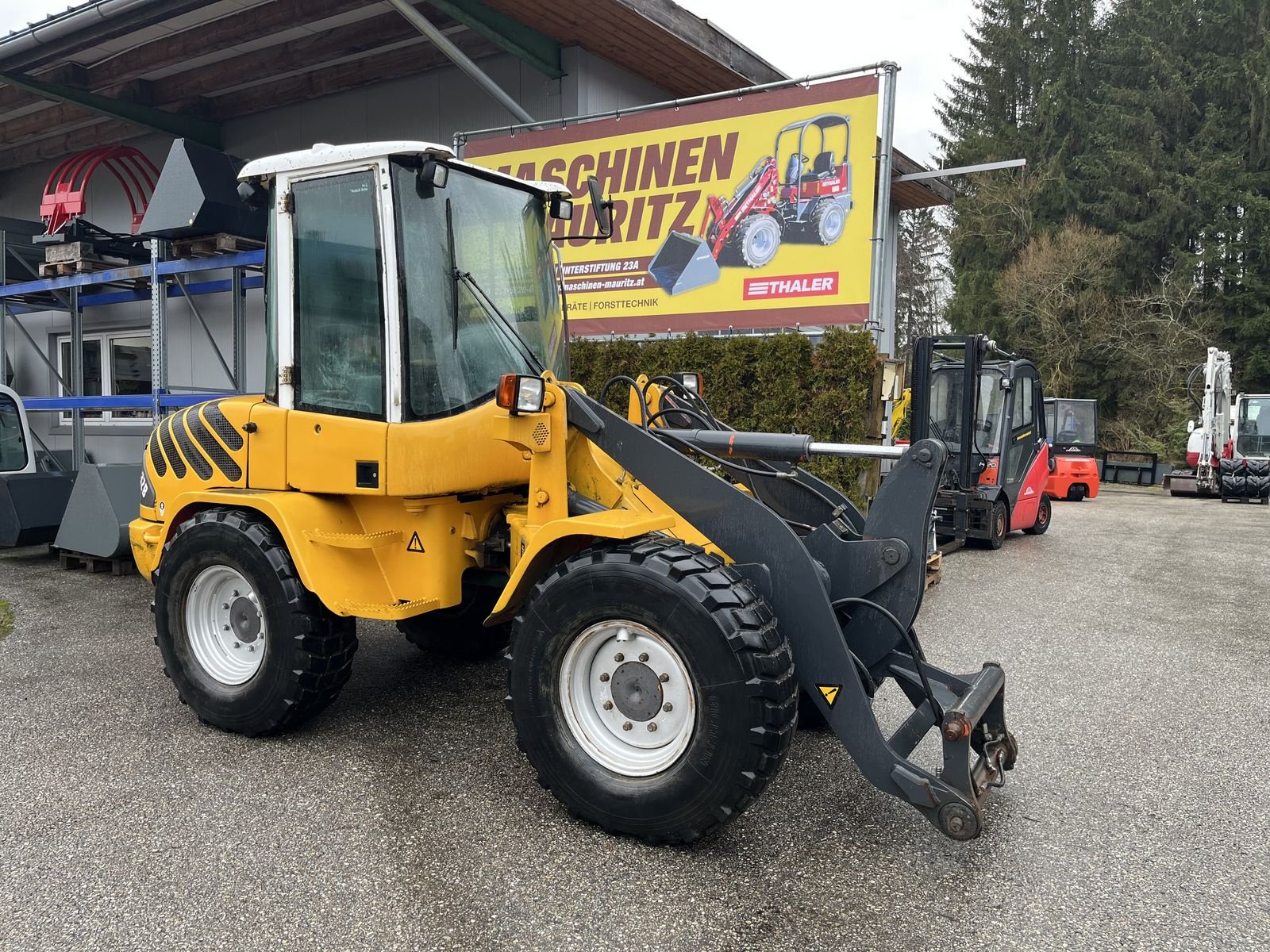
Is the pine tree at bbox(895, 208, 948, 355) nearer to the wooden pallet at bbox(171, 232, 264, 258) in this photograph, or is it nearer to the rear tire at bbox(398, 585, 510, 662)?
the wooden pallet at bbox(171, 232, 264, 258)

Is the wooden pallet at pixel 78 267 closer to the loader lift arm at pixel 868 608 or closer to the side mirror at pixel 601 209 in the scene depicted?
the side mirror at pixel 601 209

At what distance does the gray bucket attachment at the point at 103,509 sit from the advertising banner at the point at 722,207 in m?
4.29

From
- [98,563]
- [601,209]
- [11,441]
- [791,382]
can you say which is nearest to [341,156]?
[601,209]

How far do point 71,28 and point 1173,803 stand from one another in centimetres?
1110

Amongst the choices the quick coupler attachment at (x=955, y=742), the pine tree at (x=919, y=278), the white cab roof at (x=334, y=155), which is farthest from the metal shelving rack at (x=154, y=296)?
the pine tree at (x=919, y=278)

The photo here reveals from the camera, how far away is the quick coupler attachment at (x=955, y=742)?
2.84 meters

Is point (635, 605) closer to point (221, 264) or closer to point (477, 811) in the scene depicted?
point (477, 811)

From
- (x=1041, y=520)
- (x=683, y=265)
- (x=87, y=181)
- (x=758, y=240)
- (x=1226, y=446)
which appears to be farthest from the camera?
(x=1226, y=446)

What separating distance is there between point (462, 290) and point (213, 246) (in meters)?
4.89

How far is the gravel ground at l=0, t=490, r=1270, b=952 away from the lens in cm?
271

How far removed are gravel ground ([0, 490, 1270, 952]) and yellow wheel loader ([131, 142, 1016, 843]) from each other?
0.26 m

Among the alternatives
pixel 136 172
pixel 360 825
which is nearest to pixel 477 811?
pixel 360 825

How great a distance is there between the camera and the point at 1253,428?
19.0 m

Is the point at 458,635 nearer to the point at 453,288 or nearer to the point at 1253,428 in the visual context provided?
the point at 453,288
